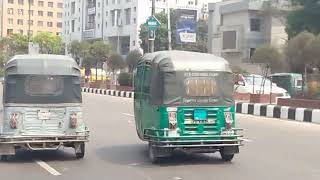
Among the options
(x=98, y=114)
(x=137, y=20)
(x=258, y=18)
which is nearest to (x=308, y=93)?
(x=98, y=114)

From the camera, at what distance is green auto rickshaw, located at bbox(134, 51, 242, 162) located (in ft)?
36.3

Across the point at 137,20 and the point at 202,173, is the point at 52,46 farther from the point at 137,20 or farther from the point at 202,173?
the point at 202,173

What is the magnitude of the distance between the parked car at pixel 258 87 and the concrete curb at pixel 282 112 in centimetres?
549

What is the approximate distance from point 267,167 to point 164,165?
6.06 ft

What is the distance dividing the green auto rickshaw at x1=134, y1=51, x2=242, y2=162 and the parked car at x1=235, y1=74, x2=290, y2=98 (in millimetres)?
20894

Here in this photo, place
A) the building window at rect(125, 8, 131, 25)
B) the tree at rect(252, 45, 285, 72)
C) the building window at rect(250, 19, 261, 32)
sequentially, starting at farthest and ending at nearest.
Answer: the building window at rect(125, 8, 131, 25) → the building window at rect(250, 19, 261, 32) → the tree at rect(252, 45, 285, 72)

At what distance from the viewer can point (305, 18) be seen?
46.2 metres

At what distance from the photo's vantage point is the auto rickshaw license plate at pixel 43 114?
11.3 m

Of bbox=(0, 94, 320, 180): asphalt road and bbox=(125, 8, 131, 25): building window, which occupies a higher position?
bbox=(125, 8, 131, 25): building window

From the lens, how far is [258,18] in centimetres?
7288

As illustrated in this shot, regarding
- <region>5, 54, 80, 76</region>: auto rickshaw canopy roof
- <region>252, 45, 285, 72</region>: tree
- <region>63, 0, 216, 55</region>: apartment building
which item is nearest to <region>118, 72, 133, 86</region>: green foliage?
<region>252, 45, 285, 72</region>: tree

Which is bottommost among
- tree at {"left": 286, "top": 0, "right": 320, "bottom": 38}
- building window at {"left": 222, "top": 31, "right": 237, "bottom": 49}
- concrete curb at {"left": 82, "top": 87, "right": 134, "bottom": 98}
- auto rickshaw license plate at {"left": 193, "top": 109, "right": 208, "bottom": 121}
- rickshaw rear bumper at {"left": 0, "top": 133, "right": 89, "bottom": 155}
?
concrete curb at {"left": 82, "top": 87, "right": 134, "bottom": 98}

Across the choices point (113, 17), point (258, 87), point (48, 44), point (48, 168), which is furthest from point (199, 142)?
point (48, 44)

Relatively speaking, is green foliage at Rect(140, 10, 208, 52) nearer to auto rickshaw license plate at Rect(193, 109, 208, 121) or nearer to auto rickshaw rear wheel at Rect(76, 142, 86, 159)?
auto rickshaw rear wheel at Rect(76, 142, 86, 159)
